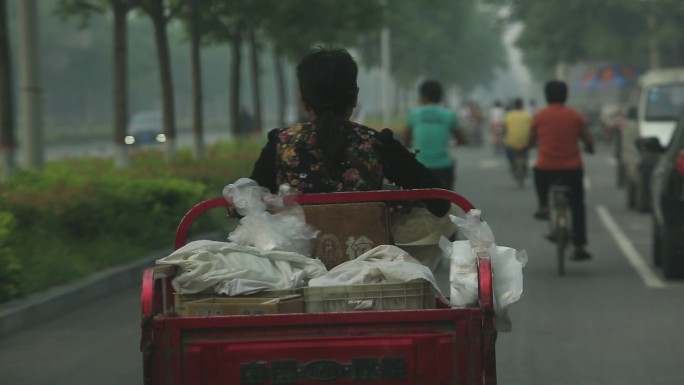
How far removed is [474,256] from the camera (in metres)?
5.50

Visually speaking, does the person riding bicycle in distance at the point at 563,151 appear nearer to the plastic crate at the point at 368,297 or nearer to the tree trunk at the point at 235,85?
the plastic crate at the point at 368,297

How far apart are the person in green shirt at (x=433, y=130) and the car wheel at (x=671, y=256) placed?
251 cm

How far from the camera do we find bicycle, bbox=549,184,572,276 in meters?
13.9

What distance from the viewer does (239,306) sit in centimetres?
535

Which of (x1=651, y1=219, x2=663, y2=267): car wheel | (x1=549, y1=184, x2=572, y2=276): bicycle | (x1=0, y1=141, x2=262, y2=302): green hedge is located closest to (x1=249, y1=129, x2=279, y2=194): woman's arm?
(x1=0, y1=141, x2=262, y2=302): green hedge

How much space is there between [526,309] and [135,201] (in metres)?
5.53

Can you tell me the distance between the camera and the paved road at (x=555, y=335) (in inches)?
340

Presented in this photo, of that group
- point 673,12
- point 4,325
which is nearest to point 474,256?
point 4,325

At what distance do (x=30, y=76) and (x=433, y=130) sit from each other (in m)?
4.90

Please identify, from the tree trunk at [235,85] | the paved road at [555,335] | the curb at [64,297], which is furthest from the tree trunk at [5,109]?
the tree trunk at [235,85]

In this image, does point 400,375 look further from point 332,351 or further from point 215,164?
point 215,164

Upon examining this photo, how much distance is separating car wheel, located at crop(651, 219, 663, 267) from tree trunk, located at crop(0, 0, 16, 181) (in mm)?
7010

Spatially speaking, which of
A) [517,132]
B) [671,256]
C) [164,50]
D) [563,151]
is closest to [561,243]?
[563,151]

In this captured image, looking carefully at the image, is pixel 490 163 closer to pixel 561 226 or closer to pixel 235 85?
pixel 235 85
